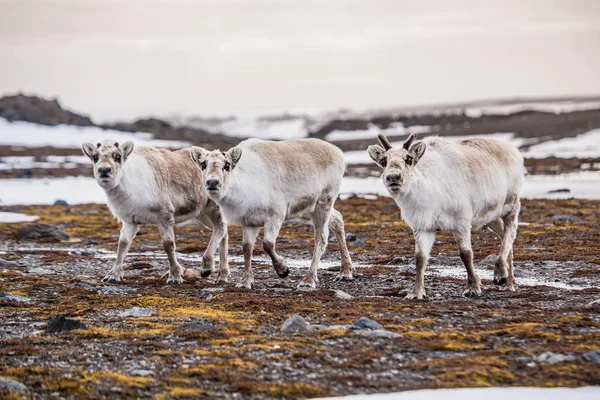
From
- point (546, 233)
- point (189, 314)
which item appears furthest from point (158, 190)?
point (546, 233)

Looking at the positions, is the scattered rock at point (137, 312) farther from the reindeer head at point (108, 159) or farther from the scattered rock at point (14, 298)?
the reindeer head at point (108, 159)

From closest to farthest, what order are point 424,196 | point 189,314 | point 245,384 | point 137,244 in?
point 245,384, point 189,314, point 424,196, point 137,244

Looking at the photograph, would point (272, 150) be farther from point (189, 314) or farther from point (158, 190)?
point (189, 314)

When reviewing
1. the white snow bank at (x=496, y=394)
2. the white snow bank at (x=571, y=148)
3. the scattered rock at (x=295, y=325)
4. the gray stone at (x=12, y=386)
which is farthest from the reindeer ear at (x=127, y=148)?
the white snow bank at (x=571, y=148)

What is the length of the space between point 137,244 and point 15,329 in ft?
44.0

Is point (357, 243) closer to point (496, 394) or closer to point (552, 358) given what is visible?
point (552, 358)

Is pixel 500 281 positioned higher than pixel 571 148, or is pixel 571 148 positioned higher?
pixel 500 281

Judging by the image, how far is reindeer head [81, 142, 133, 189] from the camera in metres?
15.8

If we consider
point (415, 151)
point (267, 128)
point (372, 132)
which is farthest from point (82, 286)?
point (267, 128)

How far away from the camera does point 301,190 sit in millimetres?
15734

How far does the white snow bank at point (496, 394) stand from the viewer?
8.16 meters

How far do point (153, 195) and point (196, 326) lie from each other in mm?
5514

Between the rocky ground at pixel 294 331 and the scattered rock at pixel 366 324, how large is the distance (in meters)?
0.02

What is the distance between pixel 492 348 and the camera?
32.6ft
